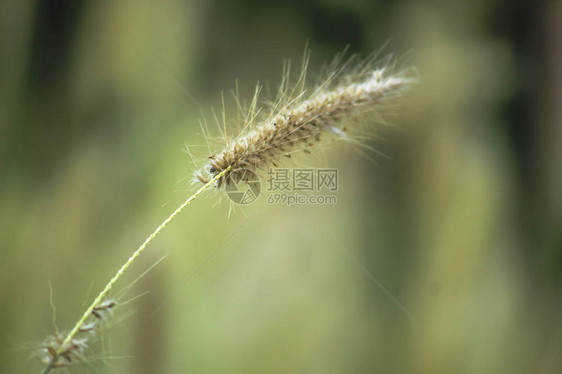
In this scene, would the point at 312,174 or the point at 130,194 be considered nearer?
the point at 312,174

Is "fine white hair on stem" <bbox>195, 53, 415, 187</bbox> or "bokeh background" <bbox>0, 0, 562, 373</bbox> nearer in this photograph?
"fine white hair on stem" <bbox>195, 53, 415, 187</bbox>

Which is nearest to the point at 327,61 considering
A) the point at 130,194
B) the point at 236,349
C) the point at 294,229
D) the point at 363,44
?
the point at 363,44

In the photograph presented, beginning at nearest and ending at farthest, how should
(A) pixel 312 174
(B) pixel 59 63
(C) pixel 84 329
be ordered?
(C) pixel 84 329 < (A) pixel 312 174 < (B) pixel 59 63

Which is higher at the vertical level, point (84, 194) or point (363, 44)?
point (363, 44)

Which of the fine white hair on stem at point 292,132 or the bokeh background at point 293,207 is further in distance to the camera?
the bokeh background at point 293,207

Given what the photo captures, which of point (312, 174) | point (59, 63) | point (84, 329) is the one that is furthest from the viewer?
point (59, 63)

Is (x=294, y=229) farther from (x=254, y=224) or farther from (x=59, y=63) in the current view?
(x=59, y=63)

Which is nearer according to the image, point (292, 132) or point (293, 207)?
point (292, 132)

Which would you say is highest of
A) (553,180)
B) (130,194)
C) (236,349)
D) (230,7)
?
(230,7)
